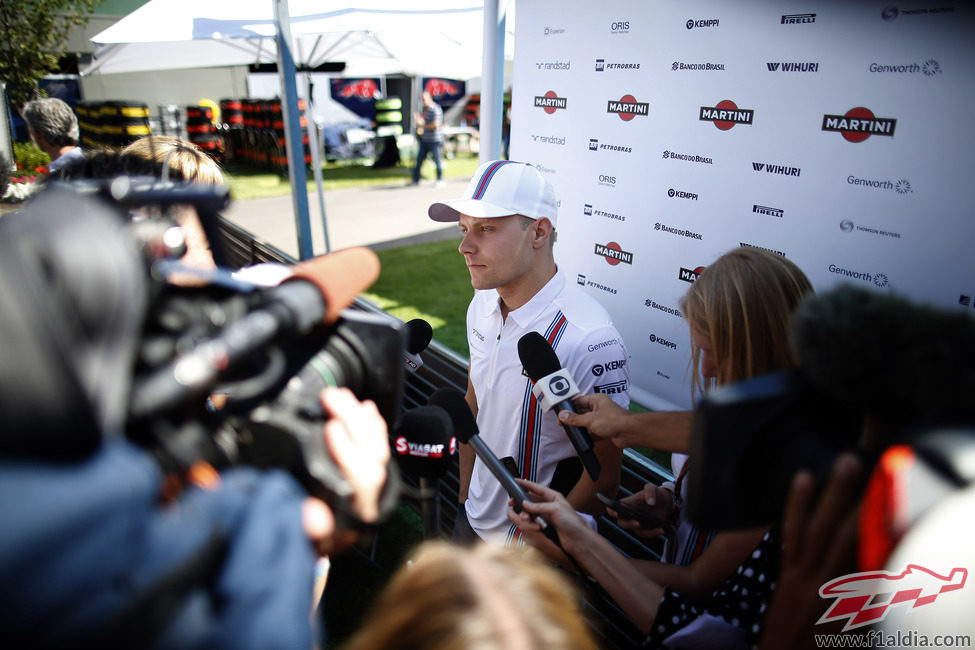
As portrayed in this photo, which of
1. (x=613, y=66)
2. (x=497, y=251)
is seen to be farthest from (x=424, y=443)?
(x=613, y=66)

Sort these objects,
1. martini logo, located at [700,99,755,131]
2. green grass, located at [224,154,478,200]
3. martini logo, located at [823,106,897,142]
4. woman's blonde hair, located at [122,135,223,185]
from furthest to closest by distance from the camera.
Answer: green grass, located at [224,154,478,200], martini logo, located at [700,99,755,131], martini logo, located at [823,106,897,142], woman's blonde hair, located at [122,135,223,185]

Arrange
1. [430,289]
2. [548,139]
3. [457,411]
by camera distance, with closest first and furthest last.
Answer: [457,411]
[548,139]
[430,289]

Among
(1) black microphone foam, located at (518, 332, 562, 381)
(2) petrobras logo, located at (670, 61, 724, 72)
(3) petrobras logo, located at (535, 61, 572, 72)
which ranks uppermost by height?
(3) petrobras logo, located at (535, 61, 572, 72)

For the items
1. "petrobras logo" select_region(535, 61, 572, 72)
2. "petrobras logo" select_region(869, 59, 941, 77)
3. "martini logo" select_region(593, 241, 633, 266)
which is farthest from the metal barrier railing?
"petrobras logo" select_region(535, 61, 572, 72)

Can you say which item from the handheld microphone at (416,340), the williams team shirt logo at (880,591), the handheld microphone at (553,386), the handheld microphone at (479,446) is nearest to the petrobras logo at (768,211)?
the handheld microphone at (553,386)

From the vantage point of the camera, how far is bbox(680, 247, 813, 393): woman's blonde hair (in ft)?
4.67

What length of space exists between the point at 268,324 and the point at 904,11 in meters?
2.29

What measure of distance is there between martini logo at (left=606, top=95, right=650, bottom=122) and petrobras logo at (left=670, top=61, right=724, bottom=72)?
216 millimetres

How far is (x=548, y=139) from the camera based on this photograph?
3.43m

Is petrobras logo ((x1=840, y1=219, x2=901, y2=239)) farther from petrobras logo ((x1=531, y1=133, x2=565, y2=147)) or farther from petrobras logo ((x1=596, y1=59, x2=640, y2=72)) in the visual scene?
petrobras logo ((x1=531, y1=133, x2=565, y2=147))

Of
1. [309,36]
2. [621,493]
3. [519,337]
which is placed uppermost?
[309,36]

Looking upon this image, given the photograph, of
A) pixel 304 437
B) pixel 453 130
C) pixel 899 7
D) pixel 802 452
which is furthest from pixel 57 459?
pixel 453 130

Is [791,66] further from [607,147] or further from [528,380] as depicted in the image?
[528,380]

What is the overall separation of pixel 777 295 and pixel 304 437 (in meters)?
1.20
